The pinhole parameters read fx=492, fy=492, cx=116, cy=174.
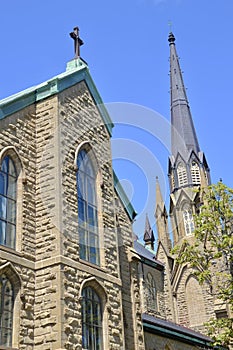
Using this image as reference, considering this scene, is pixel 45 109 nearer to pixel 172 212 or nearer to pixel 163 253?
pixel 163 253

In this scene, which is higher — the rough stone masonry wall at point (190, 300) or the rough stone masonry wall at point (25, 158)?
the rough stone masonry wall at point (190, 300)

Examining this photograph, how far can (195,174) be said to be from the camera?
183 ft

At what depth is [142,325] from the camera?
16.9m

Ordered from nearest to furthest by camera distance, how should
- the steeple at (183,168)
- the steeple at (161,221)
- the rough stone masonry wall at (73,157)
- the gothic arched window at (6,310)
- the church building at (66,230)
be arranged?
the gothic arched window at (6,310) < the church building at (66,230) < the rough stone masonry wall at (73,157) < the steeple at (161,221) < the steeple at (183,168)

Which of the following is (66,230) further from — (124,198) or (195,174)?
(195,174)

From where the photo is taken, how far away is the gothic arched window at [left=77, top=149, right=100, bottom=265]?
14.4 meters

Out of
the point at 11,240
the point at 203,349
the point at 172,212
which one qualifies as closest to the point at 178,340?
the point at 203,349

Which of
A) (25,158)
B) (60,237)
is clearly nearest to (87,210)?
(60,237)

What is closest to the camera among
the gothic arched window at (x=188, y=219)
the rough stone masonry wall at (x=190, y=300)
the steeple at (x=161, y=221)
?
the rough stone masonry wall at (x=190, y=300)

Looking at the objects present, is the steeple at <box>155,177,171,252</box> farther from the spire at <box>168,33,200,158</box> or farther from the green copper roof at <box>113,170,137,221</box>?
the green copper roof at <box>113,170,137,221</box>

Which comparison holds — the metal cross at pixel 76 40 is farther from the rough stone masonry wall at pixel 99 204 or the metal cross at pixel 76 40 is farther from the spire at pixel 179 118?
the spire at pixel 179 118

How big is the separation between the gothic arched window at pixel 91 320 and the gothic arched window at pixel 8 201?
263cm

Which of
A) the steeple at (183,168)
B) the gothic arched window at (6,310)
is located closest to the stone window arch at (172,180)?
the steeple at (183,168)

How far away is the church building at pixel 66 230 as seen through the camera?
40.2ft
